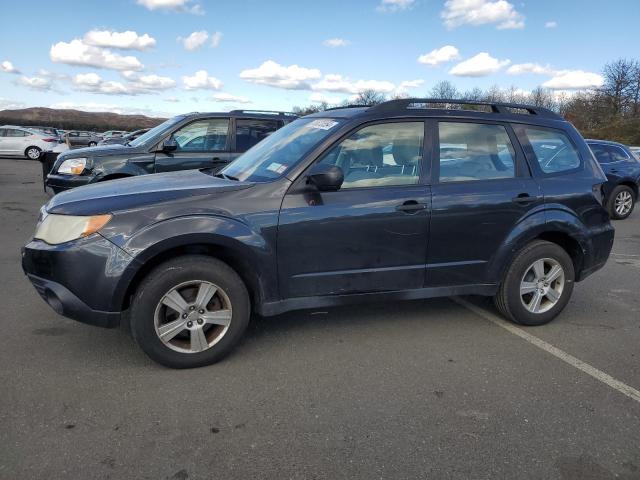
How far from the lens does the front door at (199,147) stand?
7633 mm

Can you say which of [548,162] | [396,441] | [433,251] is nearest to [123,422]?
[396,441]

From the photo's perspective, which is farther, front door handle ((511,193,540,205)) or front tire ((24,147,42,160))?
front tire ((24,147,42,160))

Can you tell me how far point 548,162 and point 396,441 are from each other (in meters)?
2.86

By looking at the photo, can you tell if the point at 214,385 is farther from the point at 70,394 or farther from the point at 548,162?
the point at 548,162

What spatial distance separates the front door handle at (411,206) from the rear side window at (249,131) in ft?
15.4

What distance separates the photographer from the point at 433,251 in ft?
13.0

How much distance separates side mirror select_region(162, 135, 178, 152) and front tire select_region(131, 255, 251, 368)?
14.7ft

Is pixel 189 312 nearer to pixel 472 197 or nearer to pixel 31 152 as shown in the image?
pixel 472 197

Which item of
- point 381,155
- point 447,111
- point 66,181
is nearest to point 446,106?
point 447,111

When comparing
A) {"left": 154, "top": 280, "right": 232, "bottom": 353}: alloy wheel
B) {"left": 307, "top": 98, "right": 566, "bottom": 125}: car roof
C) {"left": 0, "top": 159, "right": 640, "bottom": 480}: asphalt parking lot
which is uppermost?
{"left": 307, "top": 98, "right": 566, "bottom": 125}: car roof

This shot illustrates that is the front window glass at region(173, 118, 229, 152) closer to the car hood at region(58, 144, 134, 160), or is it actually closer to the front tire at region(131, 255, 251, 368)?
the car hood at region(58, 144, 134, 160)

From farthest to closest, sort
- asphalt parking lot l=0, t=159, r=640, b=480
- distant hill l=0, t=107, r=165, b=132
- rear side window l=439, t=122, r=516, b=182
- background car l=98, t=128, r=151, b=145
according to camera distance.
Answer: distant hill l=0, t=107, r=165, b=132
background car l=98, t=128, r=151, b=145
rear side window l=439, t=122, r=516, b=182
asphalt parking lot l=0, t=159, r=640, b=480

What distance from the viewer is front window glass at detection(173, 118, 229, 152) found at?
25.7ft

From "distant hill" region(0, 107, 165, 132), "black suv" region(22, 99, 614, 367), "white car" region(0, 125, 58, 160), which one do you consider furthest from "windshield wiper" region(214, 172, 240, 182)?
"distant hill" region(0, 107, 165, 132)
